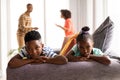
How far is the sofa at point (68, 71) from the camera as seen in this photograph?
1.73 meters

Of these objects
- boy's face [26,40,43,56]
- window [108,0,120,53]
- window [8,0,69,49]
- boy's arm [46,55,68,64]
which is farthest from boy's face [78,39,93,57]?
window [8,0,69,49]

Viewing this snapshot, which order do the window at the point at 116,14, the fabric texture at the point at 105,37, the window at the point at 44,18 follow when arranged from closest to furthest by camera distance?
the fabric texture at the point at 105,37 < the window at the point at 116,14 < the window at the point at 44,18

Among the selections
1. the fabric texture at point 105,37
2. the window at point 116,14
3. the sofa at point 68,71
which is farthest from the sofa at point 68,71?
A: the window at point 116,14

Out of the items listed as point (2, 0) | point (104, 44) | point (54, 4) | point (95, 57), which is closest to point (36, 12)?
point (54, 4)

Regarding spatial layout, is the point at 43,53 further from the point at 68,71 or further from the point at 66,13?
the point at 66,13

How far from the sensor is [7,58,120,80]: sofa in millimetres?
1731

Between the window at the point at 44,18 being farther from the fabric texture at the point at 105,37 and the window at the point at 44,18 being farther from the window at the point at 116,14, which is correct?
the fabric texture at the point at 105,37

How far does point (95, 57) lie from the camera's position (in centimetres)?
186

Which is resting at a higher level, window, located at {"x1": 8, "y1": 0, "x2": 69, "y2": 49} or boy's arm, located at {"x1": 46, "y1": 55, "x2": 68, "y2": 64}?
window, located at {"x1": 8, "y1": 0, "x2": 69, "y2": 49}

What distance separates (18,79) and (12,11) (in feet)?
9.69

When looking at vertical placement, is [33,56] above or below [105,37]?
below

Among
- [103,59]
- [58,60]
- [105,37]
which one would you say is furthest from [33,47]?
[105,37]

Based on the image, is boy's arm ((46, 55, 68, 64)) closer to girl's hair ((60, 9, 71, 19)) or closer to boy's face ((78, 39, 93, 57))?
boy's face ((78, 39, 93, 57))

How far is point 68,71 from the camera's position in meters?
1.76
